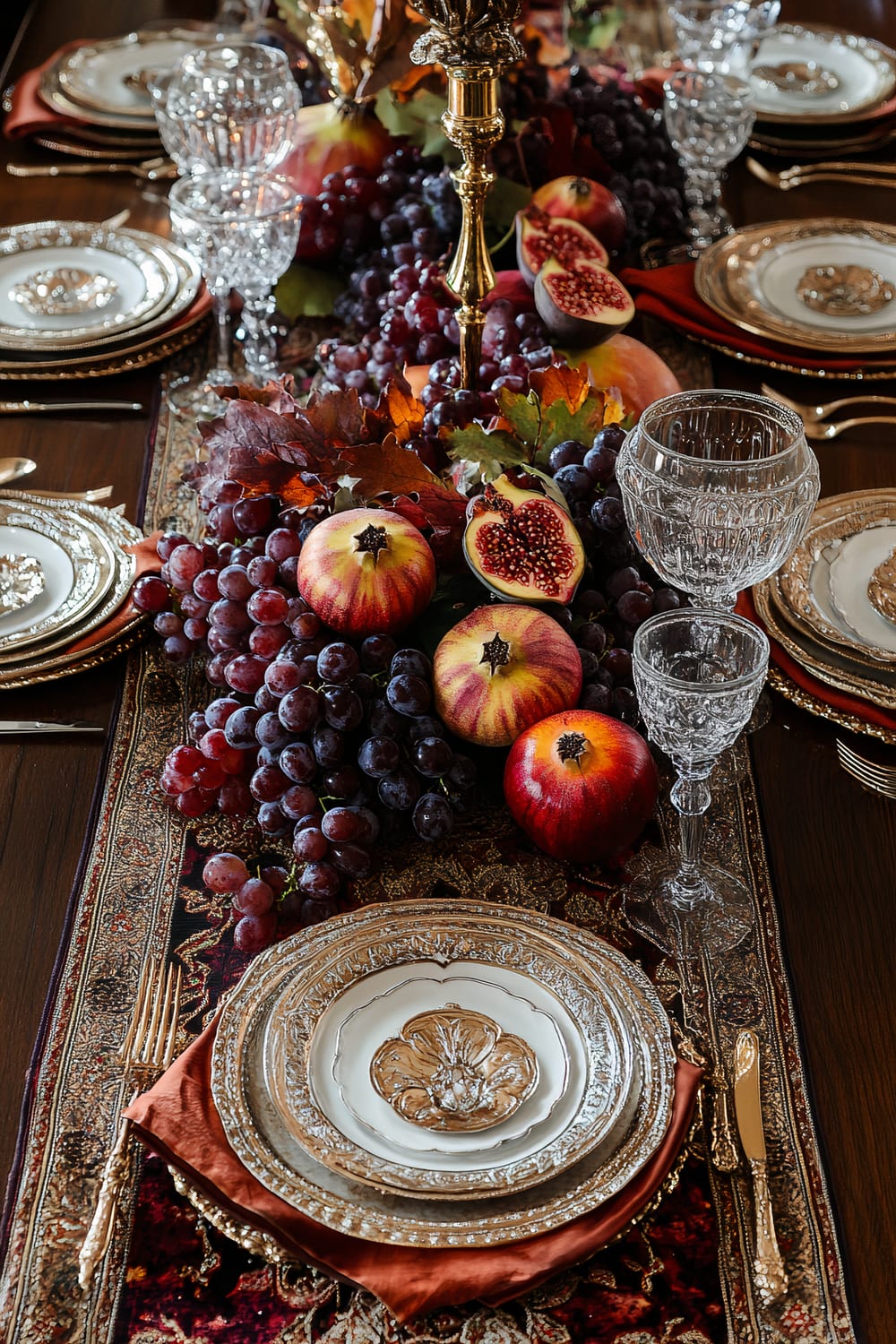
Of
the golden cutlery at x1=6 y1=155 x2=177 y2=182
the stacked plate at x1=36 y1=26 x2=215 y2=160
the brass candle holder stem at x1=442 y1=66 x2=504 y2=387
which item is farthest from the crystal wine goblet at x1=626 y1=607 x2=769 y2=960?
the stacked plate at x1=36 y1=26 x2=215 y2=160

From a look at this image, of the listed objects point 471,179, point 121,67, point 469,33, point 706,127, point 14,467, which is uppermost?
point 469,33

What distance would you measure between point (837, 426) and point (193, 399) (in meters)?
0.78

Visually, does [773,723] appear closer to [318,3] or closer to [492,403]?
[492,403]

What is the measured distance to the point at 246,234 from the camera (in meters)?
1.53

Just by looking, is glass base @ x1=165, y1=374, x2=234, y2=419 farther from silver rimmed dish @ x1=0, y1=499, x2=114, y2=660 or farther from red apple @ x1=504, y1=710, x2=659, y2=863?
red apple @ x1=504, y1=710, x2=659, y2=863

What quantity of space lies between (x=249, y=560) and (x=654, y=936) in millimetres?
481

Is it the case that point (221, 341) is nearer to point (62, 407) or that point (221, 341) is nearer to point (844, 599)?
point (62, 407)

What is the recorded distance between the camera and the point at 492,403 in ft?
4.21

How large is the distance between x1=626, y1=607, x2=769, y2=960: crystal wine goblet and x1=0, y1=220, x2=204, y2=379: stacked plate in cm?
97

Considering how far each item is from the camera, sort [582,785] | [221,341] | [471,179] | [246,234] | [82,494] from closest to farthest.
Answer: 1. [582,785]
2. [471,179]
3. [82,494]
4. [246,234]
5. [221,341]

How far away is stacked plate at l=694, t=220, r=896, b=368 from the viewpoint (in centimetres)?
167

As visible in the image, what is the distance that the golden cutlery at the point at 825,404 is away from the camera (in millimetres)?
1551

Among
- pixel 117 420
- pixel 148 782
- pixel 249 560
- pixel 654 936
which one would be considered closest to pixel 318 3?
pixel 117 420

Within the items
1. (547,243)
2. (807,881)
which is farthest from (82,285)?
(807,881)
